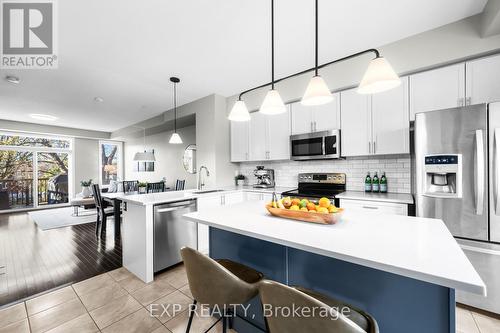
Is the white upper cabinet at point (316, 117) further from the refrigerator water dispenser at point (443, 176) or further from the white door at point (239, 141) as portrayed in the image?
the refrigerator water dispenser at point (443, 176)

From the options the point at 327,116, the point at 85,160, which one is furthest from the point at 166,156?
the point at 327,116

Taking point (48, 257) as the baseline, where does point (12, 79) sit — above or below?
above

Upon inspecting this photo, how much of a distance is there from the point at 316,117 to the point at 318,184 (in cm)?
104

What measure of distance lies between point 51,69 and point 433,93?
4.98m

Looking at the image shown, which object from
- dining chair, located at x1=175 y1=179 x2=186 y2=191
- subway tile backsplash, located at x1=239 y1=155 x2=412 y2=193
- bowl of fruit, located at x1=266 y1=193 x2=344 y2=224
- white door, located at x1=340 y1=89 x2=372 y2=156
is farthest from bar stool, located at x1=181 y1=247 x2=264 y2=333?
dining chair, located at x1=175 y1=179 x2=186 y2=191

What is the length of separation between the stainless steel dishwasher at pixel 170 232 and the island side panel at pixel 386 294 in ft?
5.81

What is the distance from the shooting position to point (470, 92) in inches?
81.9

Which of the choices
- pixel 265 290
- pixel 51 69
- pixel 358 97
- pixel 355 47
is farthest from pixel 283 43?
pixel 51 69

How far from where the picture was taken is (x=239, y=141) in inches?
162

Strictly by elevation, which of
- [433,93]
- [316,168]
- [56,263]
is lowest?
[56,263]

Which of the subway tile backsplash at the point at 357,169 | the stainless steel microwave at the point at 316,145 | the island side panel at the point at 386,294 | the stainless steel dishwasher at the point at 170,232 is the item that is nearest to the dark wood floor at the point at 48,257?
the stainless steel dishwasher at the point at 170,232

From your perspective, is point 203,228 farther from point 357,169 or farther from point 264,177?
point 357,169

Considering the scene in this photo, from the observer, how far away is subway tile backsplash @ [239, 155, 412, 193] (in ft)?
8.90

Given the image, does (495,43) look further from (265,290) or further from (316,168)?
(265,290)
